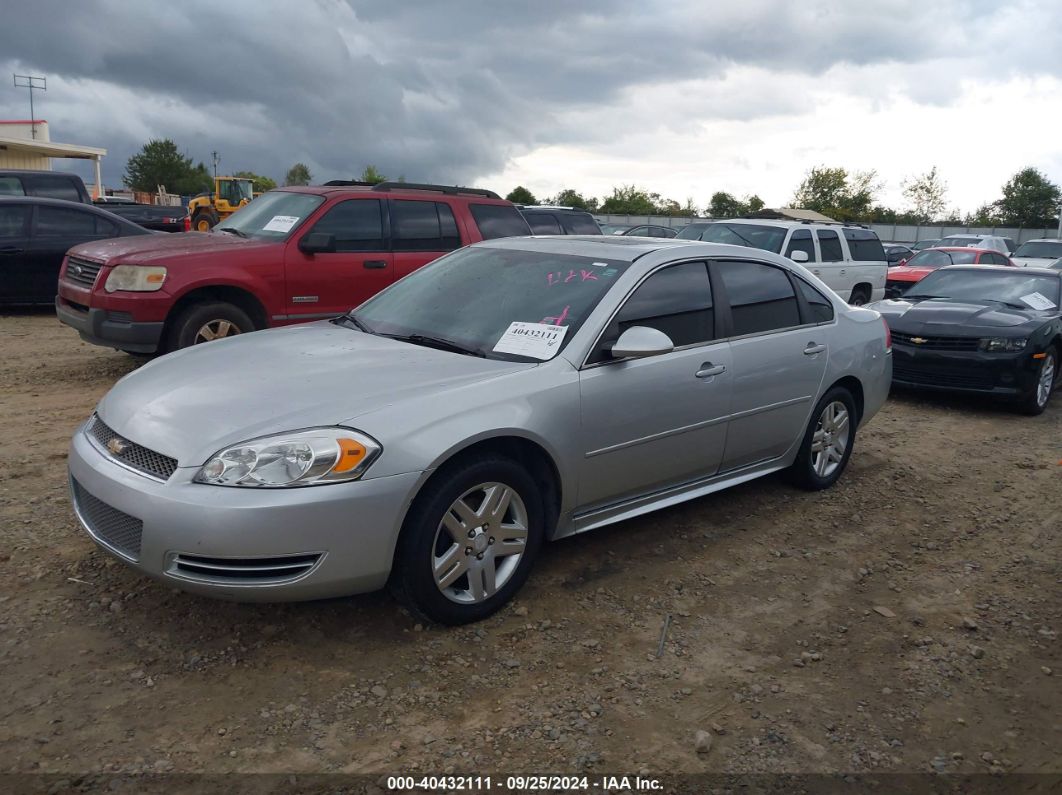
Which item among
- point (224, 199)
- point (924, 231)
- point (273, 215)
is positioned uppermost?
point (224, 199)

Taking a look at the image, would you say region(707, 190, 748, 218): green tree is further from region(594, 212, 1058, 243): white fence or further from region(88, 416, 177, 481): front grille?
region(88, 416, 177, 481): front grille

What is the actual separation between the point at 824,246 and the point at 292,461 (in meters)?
12.5

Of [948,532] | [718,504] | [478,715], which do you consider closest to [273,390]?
[478,715]

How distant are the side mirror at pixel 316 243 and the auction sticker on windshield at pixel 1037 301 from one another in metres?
6.99

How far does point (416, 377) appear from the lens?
3637mm

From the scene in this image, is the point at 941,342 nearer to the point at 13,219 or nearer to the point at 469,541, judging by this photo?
the point at 469,541

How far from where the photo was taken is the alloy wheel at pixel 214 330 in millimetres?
7195

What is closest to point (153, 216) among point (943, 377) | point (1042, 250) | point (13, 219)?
point (13, 219)

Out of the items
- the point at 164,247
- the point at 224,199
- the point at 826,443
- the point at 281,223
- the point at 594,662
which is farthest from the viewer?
the point at 224,199

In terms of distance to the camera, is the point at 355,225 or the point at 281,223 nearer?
the point at 281,223

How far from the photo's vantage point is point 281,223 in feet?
26.0

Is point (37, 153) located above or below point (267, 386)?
above

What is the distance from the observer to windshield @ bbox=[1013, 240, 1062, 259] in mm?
22250

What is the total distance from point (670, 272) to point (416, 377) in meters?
1.59
